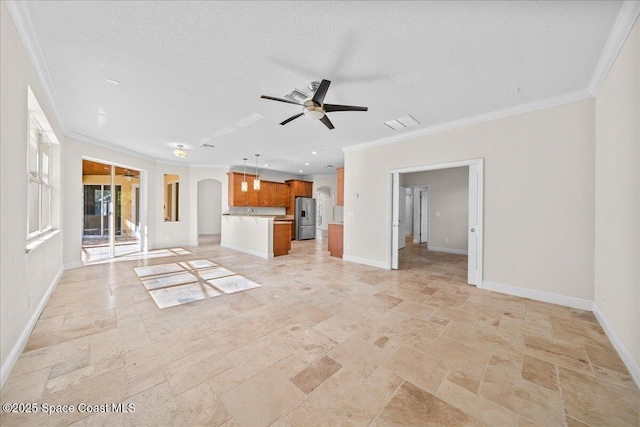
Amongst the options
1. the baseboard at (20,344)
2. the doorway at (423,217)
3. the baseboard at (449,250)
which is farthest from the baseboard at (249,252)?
the doorway at (423,217)

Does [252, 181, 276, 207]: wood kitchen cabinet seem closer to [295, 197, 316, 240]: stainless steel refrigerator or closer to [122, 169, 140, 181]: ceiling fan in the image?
[295, 197, 316, 240]: stainless steel refrigerator

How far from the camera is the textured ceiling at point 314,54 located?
74.1 inches

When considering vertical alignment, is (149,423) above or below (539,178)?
below

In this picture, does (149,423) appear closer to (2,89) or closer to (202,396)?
(202,396)

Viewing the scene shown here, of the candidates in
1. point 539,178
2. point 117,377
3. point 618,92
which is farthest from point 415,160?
point 117,377

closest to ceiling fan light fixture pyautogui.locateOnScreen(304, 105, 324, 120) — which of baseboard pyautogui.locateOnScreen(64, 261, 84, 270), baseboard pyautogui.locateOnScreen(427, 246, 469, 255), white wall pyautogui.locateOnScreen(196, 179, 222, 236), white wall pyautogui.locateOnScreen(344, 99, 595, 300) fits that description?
white wall pyautogui.locateOnScreen(344, 99, 595, 300)

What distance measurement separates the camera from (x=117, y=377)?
1.82 meters

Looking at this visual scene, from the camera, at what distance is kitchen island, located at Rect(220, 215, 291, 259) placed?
20.8 ft

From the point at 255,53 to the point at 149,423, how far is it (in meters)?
3.03

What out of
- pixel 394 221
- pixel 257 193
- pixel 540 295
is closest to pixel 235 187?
pixel 257 193

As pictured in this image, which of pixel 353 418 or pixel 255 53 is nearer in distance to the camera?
pixel 353 418

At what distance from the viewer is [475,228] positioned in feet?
12.9

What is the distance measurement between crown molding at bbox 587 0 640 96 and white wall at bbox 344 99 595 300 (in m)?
0.59

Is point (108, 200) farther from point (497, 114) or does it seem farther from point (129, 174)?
point (497, 114)
